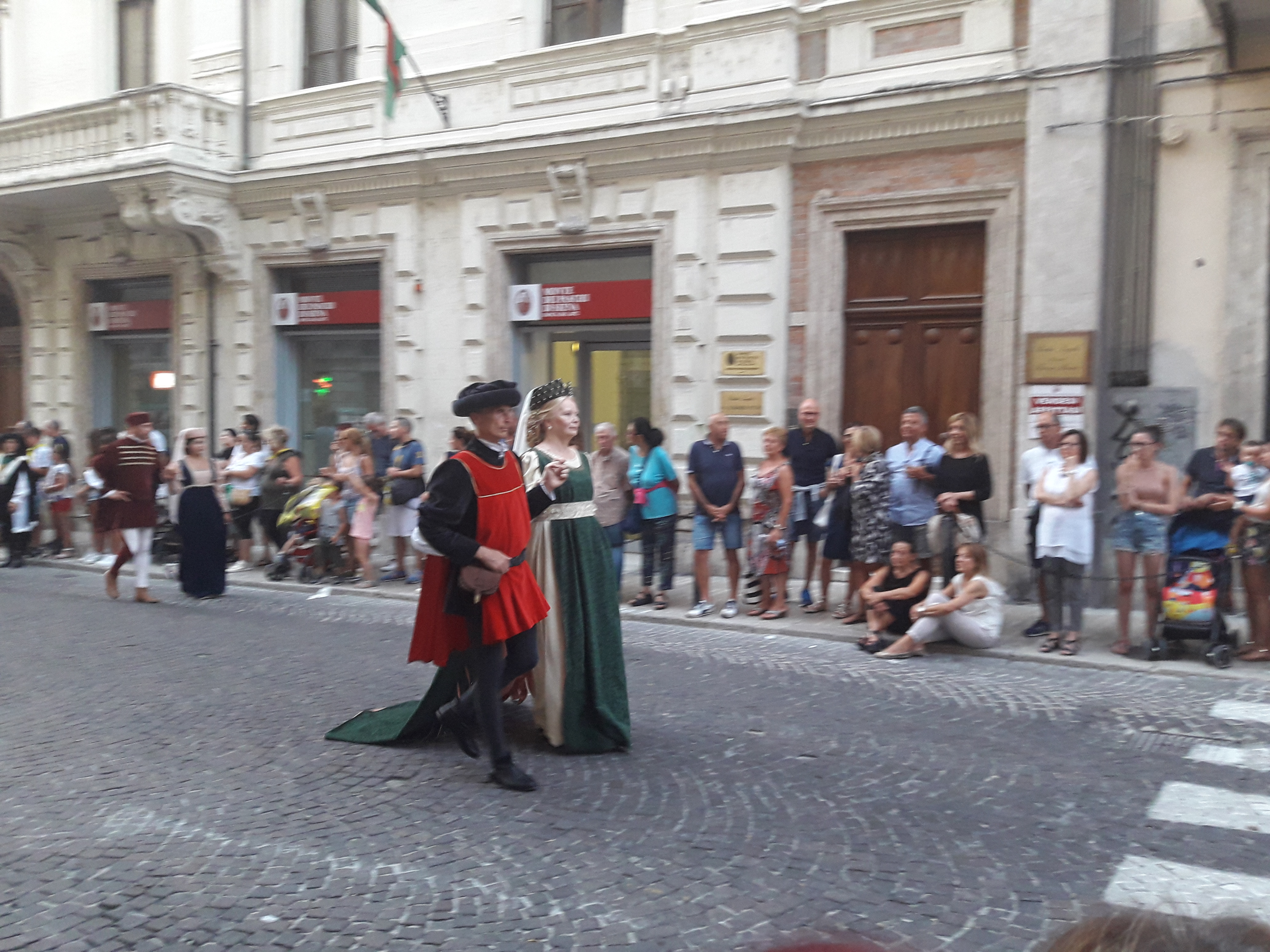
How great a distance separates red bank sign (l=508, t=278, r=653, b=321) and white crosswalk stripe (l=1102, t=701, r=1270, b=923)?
8.84m

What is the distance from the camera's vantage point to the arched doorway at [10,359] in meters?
20.5

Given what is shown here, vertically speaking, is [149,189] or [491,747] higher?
[149,189]

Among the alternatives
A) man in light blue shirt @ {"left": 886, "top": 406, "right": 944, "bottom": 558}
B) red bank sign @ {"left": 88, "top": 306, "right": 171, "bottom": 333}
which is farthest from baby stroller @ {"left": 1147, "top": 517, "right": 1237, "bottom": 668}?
red bank sign @ {"left": 88, "top": 306, "right": 171, "bottom": 333}

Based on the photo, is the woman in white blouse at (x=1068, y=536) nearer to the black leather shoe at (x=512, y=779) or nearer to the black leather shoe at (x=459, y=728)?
the black leather shoe at (x=459, y=728)

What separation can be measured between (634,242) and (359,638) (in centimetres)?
632

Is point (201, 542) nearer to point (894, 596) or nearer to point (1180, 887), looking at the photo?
point (894, 596)

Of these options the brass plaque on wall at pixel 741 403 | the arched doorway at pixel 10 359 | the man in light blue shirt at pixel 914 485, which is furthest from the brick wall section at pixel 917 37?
the arched doorway at pixel 10 359

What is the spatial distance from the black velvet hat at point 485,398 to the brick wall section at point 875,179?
7.51 meters

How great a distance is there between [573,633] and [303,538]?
766cm

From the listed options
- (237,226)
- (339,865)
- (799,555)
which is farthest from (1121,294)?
(237,226)

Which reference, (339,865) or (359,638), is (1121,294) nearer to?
(359,638)

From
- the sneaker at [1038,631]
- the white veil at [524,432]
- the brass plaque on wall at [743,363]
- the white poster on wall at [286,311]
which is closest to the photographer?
the white veil at [524,432]

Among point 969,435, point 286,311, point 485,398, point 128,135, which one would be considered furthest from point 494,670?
point 128,135

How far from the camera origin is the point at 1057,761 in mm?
5734
